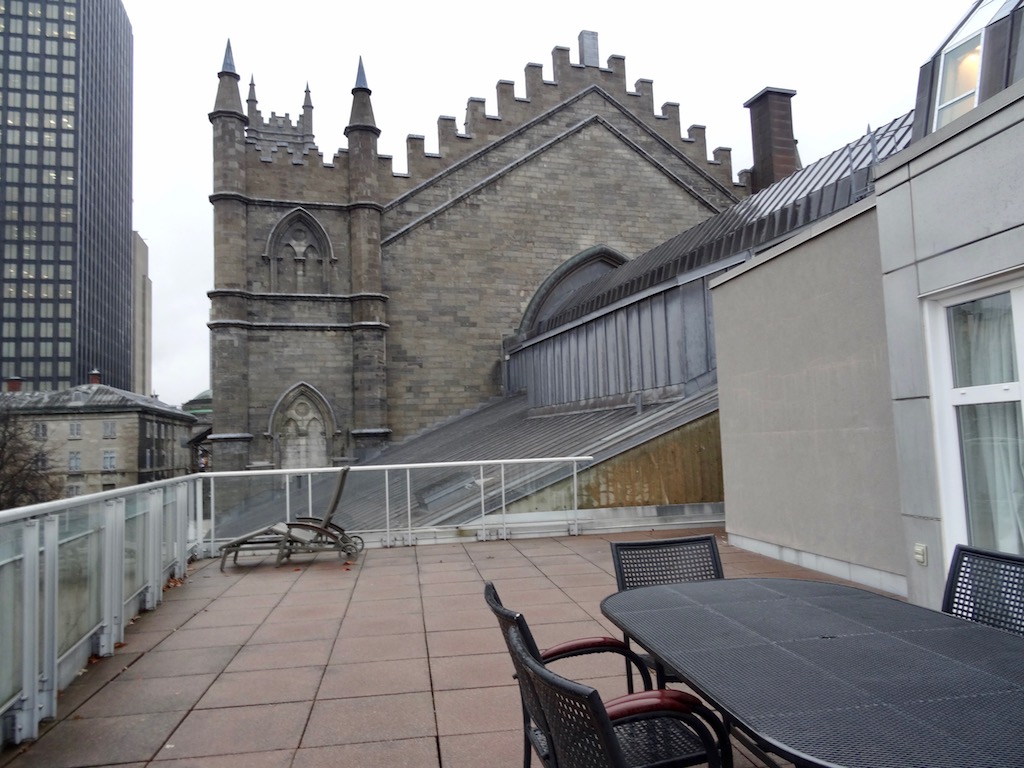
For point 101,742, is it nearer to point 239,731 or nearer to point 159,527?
point 239,731

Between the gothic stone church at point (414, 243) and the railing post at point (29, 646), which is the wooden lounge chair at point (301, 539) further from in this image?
the gothic stone church at point (414, 243)

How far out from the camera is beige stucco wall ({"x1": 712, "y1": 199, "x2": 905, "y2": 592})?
6.54m

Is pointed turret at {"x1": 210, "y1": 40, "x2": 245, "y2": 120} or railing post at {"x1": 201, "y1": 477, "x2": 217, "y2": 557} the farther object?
pointed turret at {"x1": 210, "y1": 40, "x2": 245, "y2": 120}

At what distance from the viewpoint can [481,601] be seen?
6730mm

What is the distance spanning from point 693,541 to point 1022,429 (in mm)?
2354

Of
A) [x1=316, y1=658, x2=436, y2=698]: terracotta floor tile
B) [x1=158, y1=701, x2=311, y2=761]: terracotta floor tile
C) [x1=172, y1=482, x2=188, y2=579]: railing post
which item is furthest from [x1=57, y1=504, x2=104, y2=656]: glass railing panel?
[x1=172, y1=482, x2=188, y2=579]: railing post

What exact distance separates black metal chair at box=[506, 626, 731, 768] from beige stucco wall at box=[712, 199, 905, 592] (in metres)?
4.43

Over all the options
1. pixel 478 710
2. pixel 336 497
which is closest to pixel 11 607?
pixel 478 710

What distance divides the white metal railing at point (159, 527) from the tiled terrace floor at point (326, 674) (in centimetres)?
25

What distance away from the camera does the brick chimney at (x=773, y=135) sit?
2411 cm

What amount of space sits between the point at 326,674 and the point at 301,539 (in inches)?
164

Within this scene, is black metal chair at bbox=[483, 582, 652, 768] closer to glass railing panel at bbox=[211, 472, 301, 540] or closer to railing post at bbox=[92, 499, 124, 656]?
railing post at bbox=[92, 499, 124, 656]

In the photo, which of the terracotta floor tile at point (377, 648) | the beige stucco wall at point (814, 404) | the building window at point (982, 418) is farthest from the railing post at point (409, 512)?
the building window at point (982, 418)

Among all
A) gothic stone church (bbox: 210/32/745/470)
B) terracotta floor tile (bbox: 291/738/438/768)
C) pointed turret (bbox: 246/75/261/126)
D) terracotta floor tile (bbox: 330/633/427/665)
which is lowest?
terracotta floor tile (bbox: 291/738/438/768)
